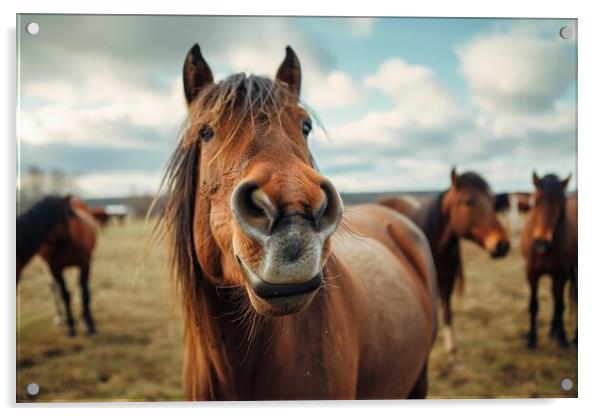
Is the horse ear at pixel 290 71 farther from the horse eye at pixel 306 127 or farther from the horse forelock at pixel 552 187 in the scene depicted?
the horse forelock at pixel 552 187

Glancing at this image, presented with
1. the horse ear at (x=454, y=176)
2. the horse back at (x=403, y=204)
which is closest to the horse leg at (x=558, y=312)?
the horse ear at (x=454, y=176)

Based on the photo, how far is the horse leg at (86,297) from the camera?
7.94 ft

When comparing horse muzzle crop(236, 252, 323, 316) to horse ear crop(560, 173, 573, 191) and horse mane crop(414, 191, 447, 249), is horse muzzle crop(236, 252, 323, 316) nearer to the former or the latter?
horse mane crop(414, 191, 447, 249)

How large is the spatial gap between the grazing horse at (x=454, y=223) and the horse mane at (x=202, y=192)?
1395mm

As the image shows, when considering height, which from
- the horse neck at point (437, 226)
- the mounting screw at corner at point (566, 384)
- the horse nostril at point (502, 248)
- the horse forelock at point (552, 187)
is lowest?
the mounting screw at corner at point (566, 384)

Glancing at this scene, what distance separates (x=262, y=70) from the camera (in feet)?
7.79

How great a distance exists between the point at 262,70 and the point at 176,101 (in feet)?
1.56

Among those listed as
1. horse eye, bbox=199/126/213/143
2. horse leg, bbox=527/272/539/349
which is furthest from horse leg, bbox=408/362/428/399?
horse eye, bbox=199/126/213/143

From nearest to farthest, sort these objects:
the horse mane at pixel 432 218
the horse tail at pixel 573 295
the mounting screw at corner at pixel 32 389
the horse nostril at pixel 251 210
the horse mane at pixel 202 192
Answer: the horse nostril at pixel 251 210 < the horse mane at pixel 202 192 < the mounting screw at corner at pixel 32 389 < the horse tail at pixel 573 295 < the horse mane at pixel 432 218

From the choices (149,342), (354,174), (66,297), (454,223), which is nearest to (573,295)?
(454,223)

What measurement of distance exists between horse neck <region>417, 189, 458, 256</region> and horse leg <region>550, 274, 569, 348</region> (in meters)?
0.62

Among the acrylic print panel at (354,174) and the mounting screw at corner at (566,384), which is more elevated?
the acrylic print panel at (354,174)

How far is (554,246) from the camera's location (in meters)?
2.47

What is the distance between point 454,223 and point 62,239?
227cm
